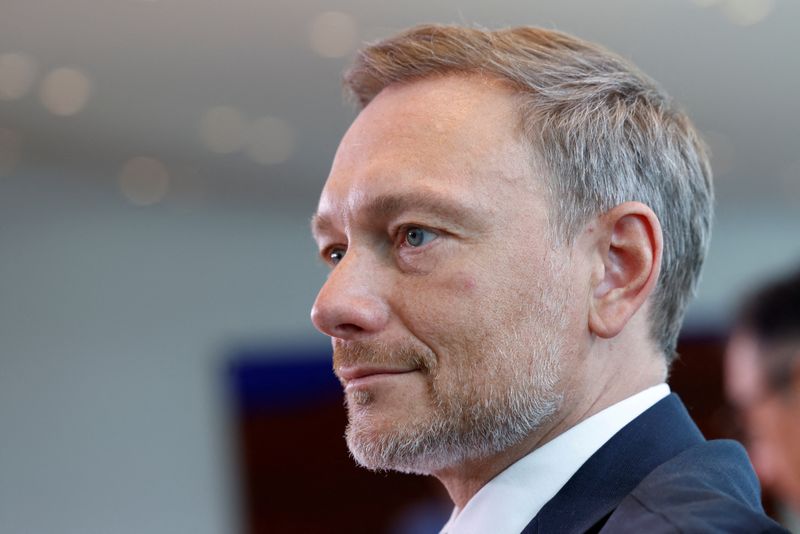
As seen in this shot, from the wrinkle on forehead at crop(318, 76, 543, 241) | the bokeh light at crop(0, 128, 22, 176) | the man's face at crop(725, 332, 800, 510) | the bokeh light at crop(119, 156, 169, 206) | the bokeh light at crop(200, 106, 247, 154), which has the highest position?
the bokeh light at crop(0, 128, 22, 176)

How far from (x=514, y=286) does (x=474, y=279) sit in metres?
0.06

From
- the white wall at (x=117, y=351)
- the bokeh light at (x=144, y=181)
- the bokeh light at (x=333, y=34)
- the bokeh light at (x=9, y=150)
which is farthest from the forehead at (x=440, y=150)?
the white wall at (x=117, y=351)

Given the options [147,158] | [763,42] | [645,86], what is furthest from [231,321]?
[645,86]

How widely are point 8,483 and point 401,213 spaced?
550 centimetres

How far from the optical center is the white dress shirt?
1385mm

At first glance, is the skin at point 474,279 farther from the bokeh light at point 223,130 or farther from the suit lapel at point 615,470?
the bokeh light at point 223,130

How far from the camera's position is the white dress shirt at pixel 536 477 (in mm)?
1385

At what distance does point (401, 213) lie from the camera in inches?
58.1

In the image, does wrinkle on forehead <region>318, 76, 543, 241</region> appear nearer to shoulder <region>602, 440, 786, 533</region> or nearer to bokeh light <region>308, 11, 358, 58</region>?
shoulder <region>602, 440, 786, 533</region>

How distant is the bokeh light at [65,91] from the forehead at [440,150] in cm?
399

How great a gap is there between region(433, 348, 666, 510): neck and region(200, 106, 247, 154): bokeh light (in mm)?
4619

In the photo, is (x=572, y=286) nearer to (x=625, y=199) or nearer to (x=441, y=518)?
(x=625, y=199)

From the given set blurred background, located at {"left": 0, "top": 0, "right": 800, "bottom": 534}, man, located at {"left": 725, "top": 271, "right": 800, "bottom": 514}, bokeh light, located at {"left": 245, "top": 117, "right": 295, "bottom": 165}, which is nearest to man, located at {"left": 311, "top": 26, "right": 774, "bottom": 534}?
man, located at {"left": 725, "top": 271, "right": 800, "bottom": 514}

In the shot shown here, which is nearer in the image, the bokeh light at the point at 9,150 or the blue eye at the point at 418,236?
the blue eye at the point at 418,236
